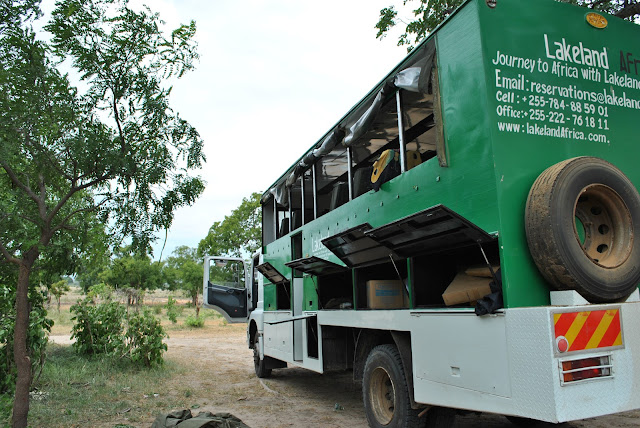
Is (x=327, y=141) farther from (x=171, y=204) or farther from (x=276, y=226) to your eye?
(x=276, y=226)

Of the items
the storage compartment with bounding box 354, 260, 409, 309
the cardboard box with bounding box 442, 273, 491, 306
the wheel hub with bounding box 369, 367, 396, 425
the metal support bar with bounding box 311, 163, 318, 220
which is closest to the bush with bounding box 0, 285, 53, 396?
the metal support bar with bounding box 311, 163, 318, 220

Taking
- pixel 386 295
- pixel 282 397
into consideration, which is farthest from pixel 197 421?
pixel 282 397

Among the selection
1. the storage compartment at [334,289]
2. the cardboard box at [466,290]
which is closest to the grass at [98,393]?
the storage compartment at [334,289]

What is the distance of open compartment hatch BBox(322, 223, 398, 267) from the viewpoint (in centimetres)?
487

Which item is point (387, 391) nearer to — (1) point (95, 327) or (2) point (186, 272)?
(1) point (95, 327)

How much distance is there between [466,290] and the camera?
153 inches

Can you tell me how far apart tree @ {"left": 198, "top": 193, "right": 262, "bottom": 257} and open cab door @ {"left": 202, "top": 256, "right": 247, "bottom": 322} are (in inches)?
731

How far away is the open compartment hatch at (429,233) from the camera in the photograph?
141 inches

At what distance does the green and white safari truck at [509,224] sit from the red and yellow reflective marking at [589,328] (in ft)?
0.04

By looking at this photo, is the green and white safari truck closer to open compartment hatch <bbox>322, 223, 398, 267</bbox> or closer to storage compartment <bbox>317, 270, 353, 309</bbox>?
open compartment hatch <bbox>322, 223, 398, 267</bbox>

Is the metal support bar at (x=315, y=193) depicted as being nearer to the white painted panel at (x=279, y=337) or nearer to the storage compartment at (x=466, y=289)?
the white painted panel at (x=279, y=337)

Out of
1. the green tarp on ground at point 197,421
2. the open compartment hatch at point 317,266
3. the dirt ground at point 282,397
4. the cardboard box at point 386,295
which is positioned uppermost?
the open compartment hatch at point 317,266

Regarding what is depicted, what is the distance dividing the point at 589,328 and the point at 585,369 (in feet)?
0.89

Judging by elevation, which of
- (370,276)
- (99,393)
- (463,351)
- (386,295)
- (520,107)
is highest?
(520,107)
